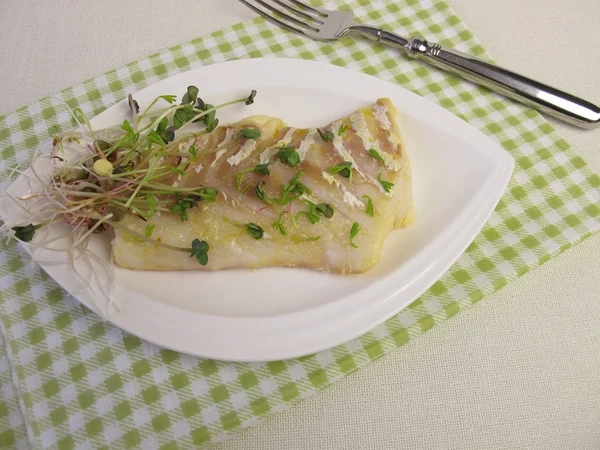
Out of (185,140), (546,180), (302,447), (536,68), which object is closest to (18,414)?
(302,447)

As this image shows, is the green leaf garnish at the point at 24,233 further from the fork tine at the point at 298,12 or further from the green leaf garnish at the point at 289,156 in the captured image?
the fork tine at the point at 298,12

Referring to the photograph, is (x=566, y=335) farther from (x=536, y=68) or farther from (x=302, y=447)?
(x=536, y=68)

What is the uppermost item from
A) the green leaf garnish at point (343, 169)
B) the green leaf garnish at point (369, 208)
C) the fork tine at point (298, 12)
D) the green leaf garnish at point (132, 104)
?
the fork tine at point (298, 12)

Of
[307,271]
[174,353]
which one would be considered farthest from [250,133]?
[174,353]

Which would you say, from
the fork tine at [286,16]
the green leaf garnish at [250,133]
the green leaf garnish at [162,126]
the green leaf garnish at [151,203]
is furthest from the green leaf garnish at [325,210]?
the fork tine at [286,16]

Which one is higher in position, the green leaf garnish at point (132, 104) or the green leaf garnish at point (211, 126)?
the green leaf garnish at point (132, 104)
